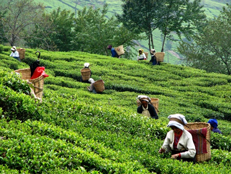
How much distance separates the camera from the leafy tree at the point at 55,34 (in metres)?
39.3

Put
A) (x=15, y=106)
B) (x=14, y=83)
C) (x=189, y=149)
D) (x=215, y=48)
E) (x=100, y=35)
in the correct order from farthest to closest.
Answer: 1. (x=215, y=48)
2. (x=100, y=35)
3. (x=14, y=83)
4. (x=15, y=106)
5. (x=189, y=149)

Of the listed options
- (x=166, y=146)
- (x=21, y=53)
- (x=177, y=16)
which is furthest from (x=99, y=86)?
(x=177, y=16)

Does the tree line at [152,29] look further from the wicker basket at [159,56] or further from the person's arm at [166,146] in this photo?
the person's arm at [166,146]

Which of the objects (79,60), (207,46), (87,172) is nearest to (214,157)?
(87,172)

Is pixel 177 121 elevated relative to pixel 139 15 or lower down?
lower down

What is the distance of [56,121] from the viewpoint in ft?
27.9

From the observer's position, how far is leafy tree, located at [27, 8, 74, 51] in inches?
1549

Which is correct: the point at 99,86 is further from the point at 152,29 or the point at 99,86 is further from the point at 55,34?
the point at 55,34

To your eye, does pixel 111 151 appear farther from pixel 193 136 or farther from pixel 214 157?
pixel 214 157

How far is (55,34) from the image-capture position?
4012 cm

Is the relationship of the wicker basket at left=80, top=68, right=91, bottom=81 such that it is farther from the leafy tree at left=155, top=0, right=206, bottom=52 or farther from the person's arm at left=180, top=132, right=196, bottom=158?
the leafy tree at left=155, top=0, right=206, bottom=52

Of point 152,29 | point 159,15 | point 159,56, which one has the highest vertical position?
point 159,15

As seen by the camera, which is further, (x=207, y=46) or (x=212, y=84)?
(x=207, y=46)

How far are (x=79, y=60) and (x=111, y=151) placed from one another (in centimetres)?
1948
